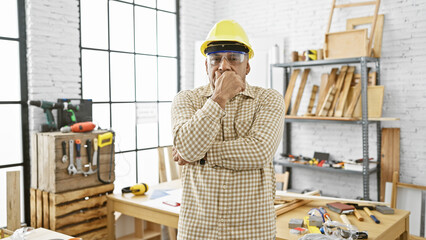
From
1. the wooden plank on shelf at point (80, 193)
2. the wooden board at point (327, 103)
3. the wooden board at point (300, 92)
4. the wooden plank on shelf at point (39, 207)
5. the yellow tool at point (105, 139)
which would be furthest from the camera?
the wooden board at point (300, 92)

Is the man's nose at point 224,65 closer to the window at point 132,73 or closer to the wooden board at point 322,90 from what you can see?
the window at point 132,73

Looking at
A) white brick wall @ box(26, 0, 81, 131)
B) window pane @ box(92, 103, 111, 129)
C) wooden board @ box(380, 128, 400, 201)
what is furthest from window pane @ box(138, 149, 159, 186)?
wooden board @ box(380, 128, 400, 201)

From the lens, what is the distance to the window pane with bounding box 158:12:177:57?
5.33 metres

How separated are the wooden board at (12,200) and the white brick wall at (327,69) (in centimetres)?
314

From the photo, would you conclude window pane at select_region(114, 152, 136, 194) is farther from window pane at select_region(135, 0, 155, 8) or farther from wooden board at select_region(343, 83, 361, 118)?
wooden board at select_region(343, 83, 361, 118)

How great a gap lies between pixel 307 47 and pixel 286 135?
121 centimetres

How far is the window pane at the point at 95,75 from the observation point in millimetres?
4355

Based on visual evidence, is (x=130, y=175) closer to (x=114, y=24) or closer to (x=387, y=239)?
(x=114, y=24)

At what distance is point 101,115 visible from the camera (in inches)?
179

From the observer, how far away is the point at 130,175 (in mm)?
4871

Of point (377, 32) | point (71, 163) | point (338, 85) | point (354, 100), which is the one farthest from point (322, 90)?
point (71, 163)

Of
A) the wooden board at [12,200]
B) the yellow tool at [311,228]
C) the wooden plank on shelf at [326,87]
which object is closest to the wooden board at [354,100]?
the wooden plank on shelf at [326,87]

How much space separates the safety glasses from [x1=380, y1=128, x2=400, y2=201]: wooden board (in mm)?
3215

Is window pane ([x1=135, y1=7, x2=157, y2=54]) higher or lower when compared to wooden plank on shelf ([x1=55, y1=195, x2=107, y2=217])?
higher
